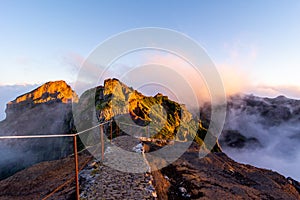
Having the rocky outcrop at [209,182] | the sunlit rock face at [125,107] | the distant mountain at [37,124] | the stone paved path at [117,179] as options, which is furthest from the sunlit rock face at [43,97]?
the stone paved path at [117,179]

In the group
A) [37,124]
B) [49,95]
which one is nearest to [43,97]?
[49,95]

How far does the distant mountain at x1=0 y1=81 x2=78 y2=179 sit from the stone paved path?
62136 millimetres

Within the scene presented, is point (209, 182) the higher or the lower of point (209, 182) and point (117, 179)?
the lower

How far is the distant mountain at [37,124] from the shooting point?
74.3 m

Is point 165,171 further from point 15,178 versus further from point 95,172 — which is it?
point 15,178

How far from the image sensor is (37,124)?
92750mm

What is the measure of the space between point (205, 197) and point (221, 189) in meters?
1.90

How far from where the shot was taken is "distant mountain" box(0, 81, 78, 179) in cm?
7431

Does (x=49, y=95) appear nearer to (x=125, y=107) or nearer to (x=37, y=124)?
(x=37, y=124)

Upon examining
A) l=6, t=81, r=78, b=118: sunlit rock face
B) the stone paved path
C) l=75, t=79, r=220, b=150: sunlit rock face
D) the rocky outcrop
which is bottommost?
the rocky outcrop

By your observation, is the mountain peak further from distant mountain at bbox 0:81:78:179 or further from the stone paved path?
the stone paved path

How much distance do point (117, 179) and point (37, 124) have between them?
100838 mm

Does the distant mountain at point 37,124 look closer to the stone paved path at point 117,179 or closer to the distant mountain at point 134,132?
the distant mountain at point 134,132

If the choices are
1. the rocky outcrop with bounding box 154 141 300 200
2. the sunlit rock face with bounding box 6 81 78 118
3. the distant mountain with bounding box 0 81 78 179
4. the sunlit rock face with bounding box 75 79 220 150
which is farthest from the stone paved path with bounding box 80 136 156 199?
the sunlit rock face with bounding box 6 81 78 118
